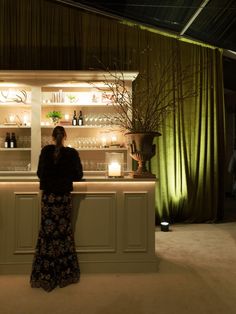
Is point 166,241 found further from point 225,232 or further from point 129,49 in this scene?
point 129,49

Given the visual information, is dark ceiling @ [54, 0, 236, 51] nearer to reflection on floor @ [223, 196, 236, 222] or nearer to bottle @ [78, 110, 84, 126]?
bottle @ [78, 110, 84, 126]

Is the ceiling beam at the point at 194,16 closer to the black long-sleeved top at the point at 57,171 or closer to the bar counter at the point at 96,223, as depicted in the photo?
the bar counter at the point at 96,223

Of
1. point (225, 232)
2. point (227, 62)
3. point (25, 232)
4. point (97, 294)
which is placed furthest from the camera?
point (227, 62)

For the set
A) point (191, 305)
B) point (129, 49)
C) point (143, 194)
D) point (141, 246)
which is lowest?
point (191, 305)

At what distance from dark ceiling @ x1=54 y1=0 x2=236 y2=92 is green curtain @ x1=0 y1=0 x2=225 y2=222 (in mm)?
167

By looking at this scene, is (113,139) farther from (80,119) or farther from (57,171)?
(57,171)

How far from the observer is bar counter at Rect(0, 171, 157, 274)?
122 inches

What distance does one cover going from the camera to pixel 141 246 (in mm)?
3178

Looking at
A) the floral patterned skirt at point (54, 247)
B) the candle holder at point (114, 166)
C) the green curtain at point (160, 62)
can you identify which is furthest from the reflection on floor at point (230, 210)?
the floral patterned skirt at point (54, 247)

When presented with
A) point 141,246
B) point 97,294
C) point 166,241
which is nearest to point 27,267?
point 97,294

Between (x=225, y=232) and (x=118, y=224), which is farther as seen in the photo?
(x=225, y=232)

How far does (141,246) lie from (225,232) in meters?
2.25

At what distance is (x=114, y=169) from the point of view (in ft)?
10.6

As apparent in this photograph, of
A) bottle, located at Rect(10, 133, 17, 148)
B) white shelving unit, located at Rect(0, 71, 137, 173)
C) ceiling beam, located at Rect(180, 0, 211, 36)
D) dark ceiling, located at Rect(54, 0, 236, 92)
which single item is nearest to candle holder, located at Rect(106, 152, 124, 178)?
white shelving unit, located at Rect(0, 71, 137, 173)
